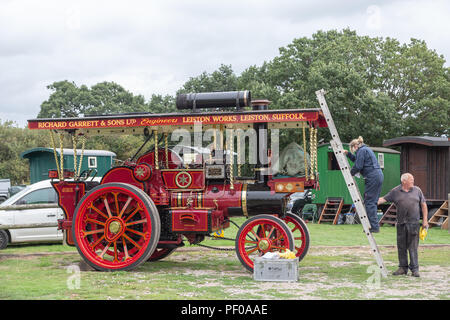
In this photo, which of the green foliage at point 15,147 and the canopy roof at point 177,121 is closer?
the canopy roof at point 177,121

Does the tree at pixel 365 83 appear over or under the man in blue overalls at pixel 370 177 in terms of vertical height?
over

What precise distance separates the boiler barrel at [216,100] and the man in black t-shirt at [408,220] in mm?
2702

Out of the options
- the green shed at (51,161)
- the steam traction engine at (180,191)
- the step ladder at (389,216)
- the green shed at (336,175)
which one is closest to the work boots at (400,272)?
the steam traction engine at (180,191)

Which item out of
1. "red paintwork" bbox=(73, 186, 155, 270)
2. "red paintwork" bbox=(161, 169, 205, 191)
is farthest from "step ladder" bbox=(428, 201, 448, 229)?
"red paintwork" bbox=(73, 186, 155, 270)

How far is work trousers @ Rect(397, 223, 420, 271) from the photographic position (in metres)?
8.90

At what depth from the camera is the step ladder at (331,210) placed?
878 inches

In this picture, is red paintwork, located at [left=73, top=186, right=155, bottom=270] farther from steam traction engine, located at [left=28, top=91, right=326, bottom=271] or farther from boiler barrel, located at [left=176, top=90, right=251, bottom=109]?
boiler barrel, located at [left=176, top=90, right=251, bottom=109]

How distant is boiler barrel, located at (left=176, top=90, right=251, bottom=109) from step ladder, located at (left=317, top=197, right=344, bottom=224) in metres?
13.7

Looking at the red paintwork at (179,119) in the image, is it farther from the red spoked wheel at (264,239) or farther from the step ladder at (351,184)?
the red spoked wheel at (264,239)

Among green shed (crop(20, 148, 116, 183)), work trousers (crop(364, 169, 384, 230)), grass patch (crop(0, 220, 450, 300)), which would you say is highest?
green shed (crop(20, 148, 116, 183))

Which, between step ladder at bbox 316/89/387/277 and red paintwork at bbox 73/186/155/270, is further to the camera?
red paintwork at bbox 73/186/155/270

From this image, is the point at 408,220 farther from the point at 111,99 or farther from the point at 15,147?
the point at 111,99

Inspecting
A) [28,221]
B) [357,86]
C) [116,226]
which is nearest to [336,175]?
[357,86]

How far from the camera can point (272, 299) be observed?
7012 mm
